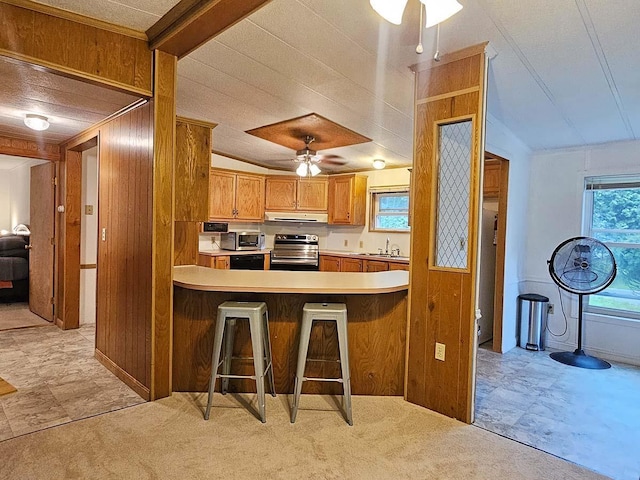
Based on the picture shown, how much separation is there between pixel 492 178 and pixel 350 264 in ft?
7.60

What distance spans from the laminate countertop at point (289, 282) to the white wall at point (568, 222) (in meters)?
2.24

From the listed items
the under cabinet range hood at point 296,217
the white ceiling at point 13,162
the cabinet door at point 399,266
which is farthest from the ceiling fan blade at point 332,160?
the white ceiling at point 13,162

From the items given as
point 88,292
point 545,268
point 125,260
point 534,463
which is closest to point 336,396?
point 534,463

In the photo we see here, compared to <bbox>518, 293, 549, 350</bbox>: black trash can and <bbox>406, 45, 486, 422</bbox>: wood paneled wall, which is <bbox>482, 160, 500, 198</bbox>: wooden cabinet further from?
<bbox>406, 45, 486, 422</bbox>: wood paneled wall

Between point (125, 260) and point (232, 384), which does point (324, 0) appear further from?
point (232, 384)

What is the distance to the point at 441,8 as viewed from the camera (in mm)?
1437

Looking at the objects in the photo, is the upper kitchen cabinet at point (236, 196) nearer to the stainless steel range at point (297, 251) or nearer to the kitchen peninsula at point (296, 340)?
the stainless steel range at point (297, 251)

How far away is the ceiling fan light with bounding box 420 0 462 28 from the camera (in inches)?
55.7

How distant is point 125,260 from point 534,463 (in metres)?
2.97

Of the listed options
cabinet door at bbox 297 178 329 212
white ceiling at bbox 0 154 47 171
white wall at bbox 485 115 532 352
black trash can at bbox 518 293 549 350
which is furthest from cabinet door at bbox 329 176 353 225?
white ceiling at bbox 0 154 47 171

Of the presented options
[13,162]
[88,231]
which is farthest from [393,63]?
[13,162]

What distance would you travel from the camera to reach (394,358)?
280cm

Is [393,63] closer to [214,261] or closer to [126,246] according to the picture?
[126,246]

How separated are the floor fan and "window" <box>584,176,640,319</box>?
0.51 metres
